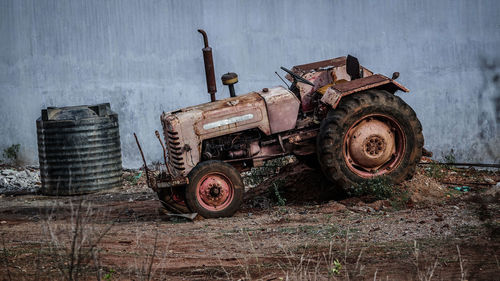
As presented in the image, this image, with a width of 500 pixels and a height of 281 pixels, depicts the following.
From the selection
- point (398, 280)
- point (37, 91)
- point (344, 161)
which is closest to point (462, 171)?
point (344, 161)

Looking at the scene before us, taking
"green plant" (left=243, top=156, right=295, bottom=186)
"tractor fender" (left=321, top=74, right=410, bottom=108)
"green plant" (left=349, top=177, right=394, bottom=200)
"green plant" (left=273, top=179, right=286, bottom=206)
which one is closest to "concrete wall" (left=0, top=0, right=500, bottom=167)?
"green plant" (left=243, top=156, right=295, bottom=186)

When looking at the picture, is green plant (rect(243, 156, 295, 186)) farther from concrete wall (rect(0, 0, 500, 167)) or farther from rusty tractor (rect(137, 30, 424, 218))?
concrete wall (rect(0, 0, 500, 167))

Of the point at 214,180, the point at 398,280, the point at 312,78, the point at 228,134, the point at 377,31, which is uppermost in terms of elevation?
the point at 377,31

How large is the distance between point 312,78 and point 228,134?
1223mm

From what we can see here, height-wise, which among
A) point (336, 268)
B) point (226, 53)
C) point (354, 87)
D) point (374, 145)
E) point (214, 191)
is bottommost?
point (336, 268)

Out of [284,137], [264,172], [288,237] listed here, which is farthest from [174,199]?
[264,172]

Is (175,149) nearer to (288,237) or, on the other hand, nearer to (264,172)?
(288,237)

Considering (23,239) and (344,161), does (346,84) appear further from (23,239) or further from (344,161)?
(23,239)

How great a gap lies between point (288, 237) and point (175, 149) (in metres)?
2.05

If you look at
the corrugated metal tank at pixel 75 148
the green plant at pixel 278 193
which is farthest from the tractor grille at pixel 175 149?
the corrugated metal tank at pixel 75 148

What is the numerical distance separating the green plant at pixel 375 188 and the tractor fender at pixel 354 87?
0.97 m

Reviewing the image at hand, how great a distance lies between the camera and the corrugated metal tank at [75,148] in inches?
391

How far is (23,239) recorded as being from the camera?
583 centimetres

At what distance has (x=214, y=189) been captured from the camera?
6.88 meters
